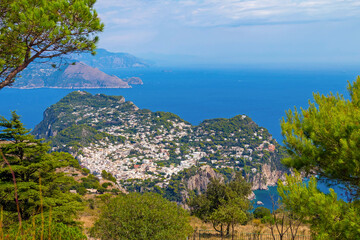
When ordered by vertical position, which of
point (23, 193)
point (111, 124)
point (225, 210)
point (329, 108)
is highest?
point (111, 124)

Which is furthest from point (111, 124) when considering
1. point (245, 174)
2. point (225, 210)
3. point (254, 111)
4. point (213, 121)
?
point (225, 210)

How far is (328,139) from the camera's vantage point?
5.69 m

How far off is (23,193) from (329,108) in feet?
31.2

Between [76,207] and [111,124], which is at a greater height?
[111,124]

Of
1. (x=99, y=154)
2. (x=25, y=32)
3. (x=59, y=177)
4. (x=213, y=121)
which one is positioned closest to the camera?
(x=25, y=32)

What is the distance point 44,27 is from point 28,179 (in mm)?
6042

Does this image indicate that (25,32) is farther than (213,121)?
No

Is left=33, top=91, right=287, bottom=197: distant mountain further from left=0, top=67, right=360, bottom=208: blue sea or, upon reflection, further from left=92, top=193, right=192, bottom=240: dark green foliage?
left=92, top=193, right=192, bottom=240: dark green foliage

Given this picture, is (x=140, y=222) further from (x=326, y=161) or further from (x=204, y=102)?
(x=204, y=102)

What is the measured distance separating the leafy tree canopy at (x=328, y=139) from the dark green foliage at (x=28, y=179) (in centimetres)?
771

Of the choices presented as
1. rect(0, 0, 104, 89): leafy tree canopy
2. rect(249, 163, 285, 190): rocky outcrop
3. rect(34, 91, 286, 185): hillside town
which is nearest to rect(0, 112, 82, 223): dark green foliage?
rect(0, 0, 104, 89): leafy tree canopy

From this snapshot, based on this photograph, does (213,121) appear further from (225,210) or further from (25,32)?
(25,32)

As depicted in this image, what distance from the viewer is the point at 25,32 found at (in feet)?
19.1

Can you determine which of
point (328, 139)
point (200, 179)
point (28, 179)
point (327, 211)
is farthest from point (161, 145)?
point (327, 211)
